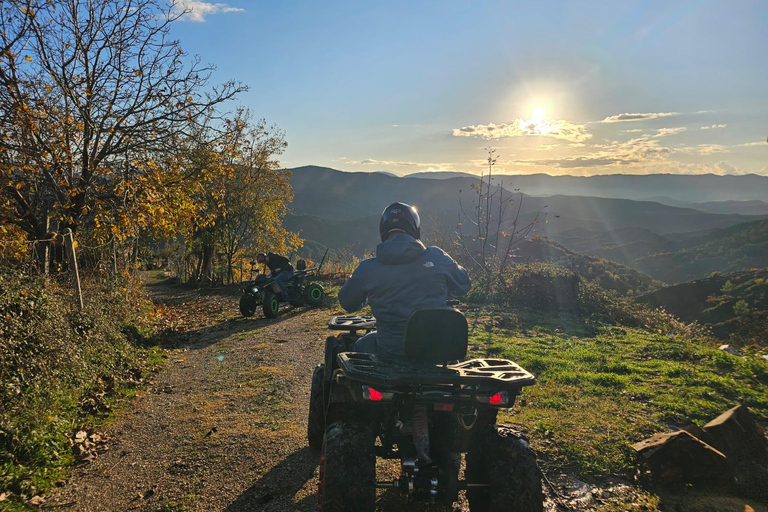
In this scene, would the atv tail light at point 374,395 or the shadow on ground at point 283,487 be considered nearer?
the atv tail light at point 374,395

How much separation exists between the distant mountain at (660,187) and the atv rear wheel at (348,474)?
13534 centimetres

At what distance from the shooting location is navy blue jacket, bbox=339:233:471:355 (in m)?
3.20

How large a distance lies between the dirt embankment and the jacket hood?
1869 millimetres

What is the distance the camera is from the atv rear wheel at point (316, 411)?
13.7 feet

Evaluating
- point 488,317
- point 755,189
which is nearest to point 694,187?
point 755,189

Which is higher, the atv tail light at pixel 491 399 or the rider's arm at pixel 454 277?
the rider's arm at pixel 454 277

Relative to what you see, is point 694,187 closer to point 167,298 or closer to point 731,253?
point 731,253

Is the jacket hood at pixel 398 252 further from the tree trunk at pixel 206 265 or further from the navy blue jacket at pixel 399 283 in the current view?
the tree trunk at pixel 206 265

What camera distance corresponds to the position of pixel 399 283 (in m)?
3.22

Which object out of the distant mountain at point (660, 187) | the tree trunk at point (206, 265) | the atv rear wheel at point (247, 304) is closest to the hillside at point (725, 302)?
the atv rear wheel at point (247, 304)

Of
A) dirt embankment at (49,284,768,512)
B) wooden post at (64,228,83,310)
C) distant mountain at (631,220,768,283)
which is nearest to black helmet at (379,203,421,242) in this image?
dirt embankment at (49,284,768,512)

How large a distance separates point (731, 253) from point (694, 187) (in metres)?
141

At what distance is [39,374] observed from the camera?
4.73 meters

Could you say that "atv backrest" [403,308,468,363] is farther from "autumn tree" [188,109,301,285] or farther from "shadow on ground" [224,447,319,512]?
"autumn tree" [188,109,301,285]
